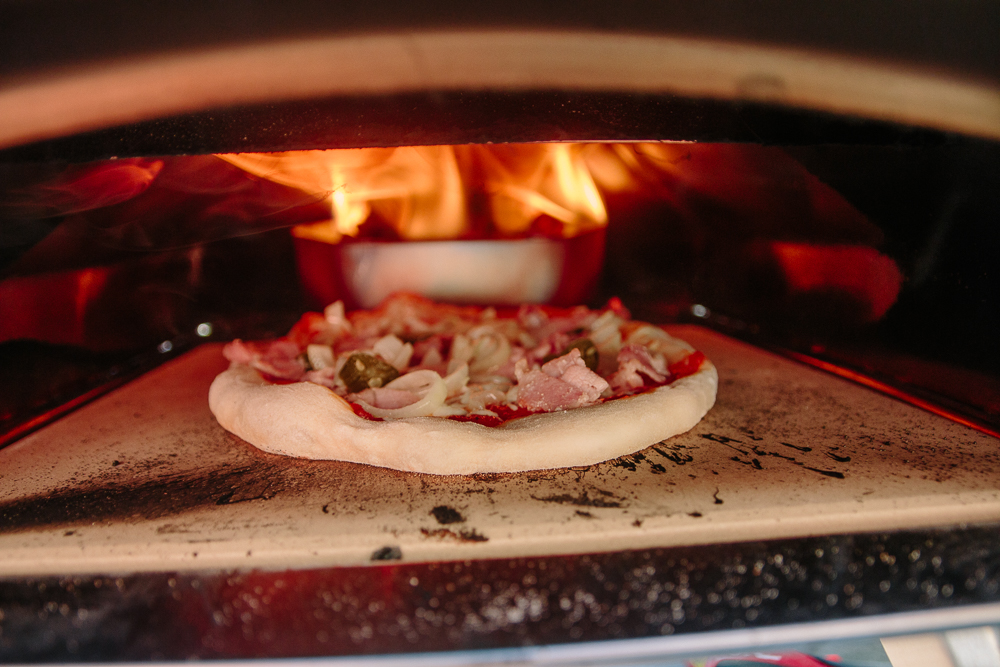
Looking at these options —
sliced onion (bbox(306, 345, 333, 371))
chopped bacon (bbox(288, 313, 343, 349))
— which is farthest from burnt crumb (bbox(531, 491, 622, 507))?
chopped bacon (bbox(288, 313, 343, 349))

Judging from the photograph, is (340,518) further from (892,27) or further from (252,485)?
(892,27)

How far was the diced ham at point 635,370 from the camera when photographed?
5.60 ft

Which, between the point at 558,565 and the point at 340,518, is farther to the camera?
the point at 340,518

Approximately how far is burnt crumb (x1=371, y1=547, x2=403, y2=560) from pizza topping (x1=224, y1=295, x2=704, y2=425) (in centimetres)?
48

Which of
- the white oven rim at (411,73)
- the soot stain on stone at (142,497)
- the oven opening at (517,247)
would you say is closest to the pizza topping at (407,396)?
the soot stain on stone at (142,497)

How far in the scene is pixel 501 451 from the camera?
1358mm

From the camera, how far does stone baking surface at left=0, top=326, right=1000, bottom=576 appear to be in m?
1.12

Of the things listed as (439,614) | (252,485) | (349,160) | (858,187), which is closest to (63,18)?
(349,160)

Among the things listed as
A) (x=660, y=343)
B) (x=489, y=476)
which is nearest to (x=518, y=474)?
(x=489, y=476)

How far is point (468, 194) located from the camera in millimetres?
2529

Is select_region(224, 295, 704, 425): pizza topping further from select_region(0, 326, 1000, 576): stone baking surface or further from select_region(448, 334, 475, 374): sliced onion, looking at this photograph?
select_region(0, 326, 1000, 576): stone baking surface

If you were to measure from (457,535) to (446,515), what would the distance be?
82 mm

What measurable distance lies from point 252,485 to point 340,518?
334mm

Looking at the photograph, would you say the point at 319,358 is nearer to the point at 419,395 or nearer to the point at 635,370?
the point at 419,395
